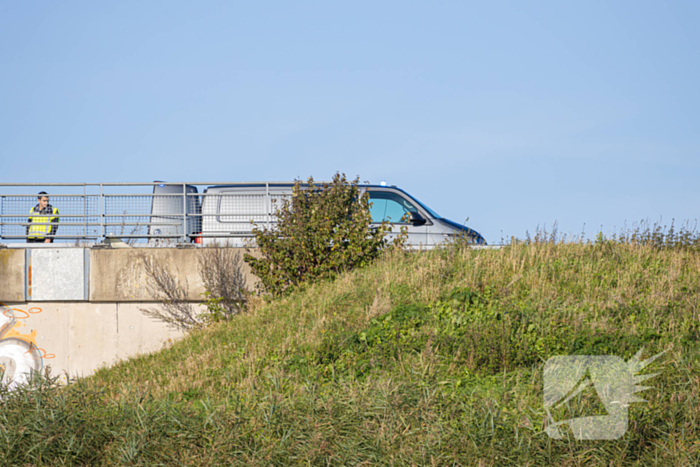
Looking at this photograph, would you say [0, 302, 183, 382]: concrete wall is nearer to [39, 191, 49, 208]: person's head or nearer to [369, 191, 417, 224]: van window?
[39, 191, 49, 208]: person's head

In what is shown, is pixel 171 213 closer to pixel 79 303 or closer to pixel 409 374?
pixel 79 303

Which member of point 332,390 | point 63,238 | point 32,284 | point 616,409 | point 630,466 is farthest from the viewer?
point 63,238

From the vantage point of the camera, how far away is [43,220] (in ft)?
47.2

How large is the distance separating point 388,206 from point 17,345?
8.93 meters

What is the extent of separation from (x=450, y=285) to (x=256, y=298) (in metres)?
4.43

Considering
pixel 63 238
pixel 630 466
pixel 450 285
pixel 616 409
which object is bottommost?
pixel 630 466

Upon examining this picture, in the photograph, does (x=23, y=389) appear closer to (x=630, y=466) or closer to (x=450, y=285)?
(x=630, y=466)

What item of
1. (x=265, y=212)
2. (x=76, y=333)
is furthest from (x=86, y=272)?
(x=265, y=212)

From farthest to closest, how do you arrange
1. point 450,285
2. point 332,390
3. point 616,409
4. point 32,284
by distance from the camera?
point 32,284
point 450,285
point 332,390
point 616,409

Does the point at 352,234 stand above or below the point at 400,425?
above

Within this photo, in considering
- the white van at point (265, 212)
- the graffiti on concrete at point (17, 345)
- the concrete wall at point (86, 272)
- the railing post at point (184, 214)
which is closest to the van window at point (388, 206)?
the white van at point (265, 212)

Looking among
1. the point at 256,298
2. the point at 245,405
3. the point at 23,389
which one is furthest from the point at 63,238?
the point at 245,405

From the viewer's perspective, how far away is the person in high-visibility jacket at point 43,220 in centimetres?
1409

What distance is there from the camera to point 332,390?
639cm
